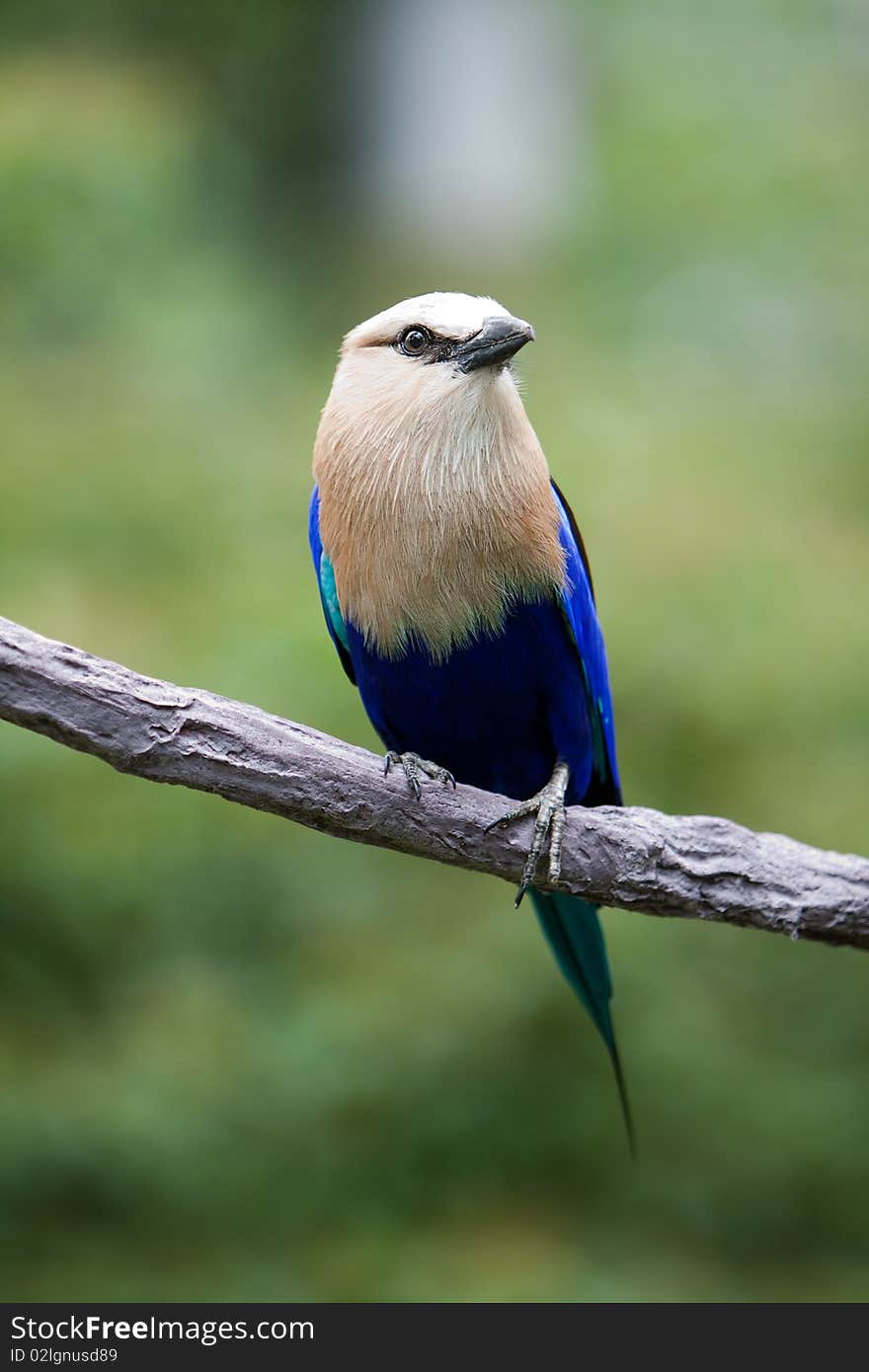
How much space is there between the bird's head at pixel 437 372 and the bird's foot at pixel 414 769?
0.54 meters

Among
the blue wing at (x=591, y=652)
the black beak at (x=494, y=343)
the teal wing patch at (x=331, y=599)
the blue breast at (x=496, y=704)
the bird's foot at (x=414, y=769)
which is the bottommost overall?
the bird's foot at (x=414, y=769)

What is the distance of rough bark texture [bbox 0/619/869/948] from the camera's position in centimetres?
199

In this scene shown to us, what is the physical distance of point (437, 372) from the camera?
2262 millimetres

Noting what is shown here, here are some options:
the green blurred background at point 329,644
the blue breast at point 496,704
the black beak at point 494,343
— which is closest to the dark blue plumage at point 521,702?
the blue breast at point 496,704

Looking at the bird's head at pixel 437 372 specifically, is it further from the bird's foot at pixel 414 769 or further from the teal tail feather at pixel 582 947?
the teal tail feather at pixel 582 947

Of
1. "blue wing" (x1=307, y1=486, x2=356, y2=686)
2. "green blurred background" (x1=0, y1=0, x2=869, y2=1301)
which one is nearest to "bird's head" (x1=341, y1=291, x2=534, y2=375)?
"blue wing" (x1=307, y1=486, x2=356, y2=686)

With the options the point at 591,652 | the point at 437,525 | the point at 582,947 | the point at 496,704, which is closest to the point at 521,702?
the point at 496,704

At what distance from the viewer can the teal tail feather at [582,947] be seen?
2.78m

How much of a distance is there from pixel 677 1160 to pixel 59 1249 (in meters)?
1.70

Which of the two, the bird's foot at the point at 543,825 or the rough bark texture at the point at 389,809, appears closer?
the rough bark texture at the point at 389,809

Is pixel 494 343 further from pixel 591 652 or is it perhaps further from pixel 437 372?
pixel 591 652

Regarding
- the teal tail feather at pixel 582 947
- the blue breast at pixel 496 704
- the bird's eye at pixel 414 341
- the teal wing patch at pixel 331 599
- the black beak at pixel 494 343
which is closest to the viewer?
the black beak at pixel 494 343

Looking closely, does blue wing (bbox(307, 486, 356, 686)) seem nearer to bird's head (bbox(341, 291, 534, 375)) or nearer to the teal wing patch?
the teal wing patch
